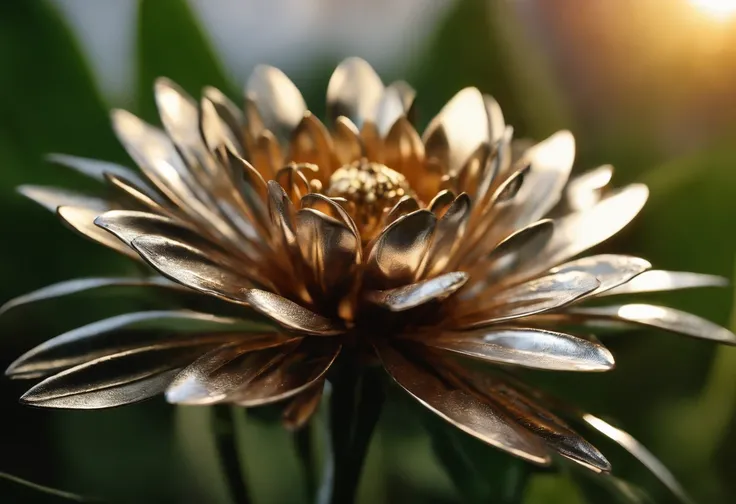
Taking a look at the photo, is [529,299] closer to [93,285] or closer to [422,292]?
[422,292]

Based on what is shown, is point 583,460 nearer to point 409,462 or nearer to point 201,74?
point 409,462

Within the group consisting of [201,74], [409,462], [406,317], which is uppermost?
[201,74]

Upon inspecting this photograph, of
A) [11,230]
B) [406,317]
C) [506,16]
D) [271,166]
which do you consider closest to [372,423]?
[406,317]

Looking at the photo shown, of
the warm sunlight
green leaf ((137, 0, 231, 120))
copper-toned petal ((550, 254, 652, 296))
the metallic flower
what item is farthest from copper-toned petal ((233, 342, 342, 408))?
the warm sunlight

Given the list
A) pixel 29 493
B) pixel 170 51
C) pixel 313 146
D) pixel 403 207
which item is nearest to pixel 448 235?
pixel 403 207

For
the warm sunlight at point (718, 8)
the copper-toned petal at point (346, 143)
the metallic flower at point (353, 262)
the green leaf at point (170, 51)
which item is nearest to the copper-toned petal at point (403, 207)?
the metallic flower at point (353, 262)

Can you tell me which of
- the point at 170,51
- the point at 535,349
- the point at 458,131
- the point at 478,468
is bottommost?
the point at 478,468
